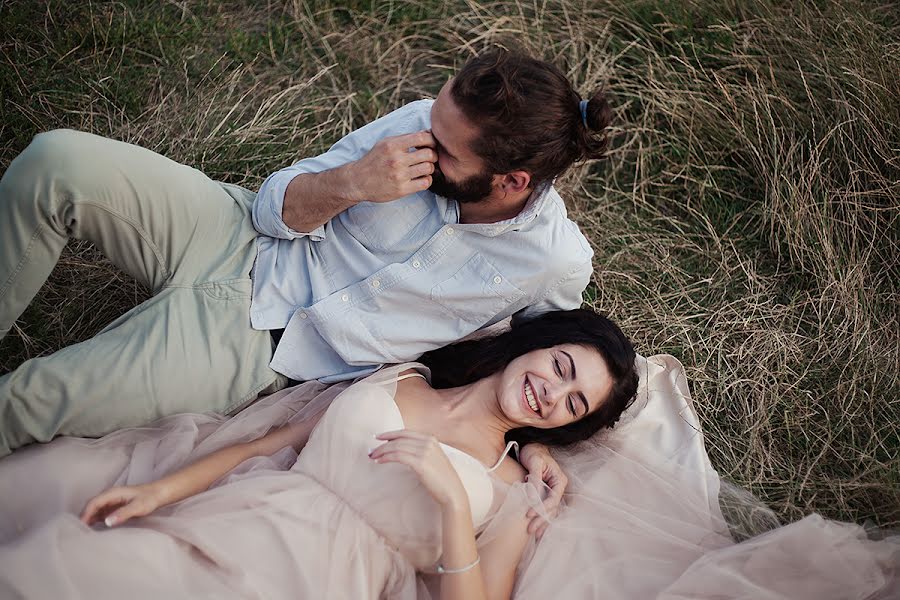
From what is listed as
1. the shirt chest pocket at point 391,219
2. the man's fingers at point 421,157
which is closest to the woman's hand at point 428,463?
the shirt chest pocket at point 391,219

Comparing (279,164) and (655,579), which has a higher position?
(279,164)

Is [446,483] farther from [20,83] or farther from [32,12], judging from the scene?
[32,12]

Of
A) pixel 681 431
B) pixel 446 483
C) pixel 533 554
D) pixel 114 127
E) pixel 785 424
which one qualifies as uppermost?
pixel 114 127

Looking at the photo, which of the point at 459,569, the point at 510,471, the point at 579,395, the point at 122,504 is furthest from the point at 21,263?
the point at 579,395

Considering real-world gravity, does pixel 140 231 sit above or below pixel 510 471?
above

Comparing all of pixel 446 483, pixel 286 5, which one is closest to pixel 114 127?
pixel 286 5

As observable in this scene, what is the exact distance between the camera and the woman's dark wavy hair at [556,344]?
337 centimetres

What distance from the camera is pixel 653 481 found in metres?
3.38

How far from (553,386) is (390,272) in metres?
0.83

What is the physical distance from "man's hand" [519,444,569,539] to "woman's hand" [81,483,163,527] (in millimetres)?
1391

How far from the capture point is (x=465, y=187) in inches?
126

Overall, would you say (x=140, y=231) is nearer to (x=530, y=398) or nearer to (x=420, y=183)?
(x=420, y=183)

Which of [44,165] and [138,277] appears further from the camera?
[138,277]

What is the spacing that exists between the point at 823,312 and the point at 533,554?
241 cm
